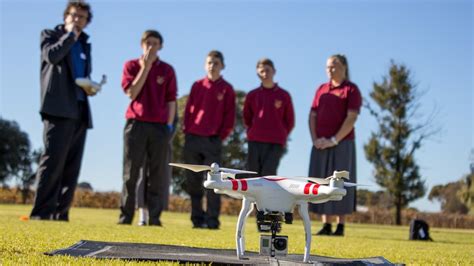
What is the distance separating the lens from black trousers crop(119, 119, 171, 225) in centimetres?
748

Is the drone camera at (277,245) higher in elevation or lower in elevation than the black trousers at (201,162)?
lower

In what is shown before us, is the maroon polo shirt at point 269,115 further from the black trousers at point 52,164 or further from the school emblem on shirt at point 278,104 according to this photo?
the black trousers at point 52,164

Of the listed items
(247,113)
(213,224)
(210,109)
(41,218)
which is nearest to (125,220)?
(41,218)

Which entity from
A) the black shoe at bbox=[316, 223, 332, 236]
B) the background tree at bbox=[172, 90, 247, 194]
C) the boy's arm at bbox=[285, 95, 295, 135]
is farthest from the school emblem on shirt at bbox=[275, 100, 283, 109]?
the background tree at bbox=[172, 90, 247, 194]

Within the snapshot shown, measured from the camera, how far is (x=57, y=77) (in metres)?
7.25

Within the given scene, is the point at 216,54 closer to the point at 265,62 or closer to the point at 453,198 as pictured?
the point at 265,62

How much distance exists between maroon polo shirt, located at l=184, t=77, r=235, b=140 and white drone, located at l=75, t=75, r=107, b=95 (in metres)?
1.17

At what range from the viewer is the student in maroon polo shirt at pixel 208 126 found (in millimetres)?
7824

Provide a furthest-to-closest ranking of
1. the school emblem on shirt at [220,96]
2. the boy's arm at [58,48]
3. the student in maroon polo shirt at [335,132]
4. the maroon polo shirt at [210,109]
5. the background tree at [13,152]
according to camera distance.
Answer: the background tree at [13,152]
the school emblem on shirt at [220,96]
the maroon polo shirt at [210,109]
the student in maroon polo shirt at [335,132]
the boy's arm at [58,48]

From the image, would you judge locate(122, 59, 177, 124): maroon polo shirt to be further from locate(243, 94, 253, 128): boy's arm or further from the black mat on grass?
the black mat on grass

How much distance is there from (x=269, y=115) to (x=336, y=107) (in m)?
0.87

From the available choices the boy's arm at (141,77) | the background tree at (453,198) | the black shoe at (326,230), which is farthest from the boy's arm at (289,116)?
the background tree at (453,198)

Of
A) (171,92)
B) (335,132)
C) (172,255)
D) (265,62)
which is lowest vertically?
(172,255)

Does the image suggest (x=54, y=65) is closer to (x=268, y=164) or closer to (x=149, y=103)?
(x=149, y=103)
